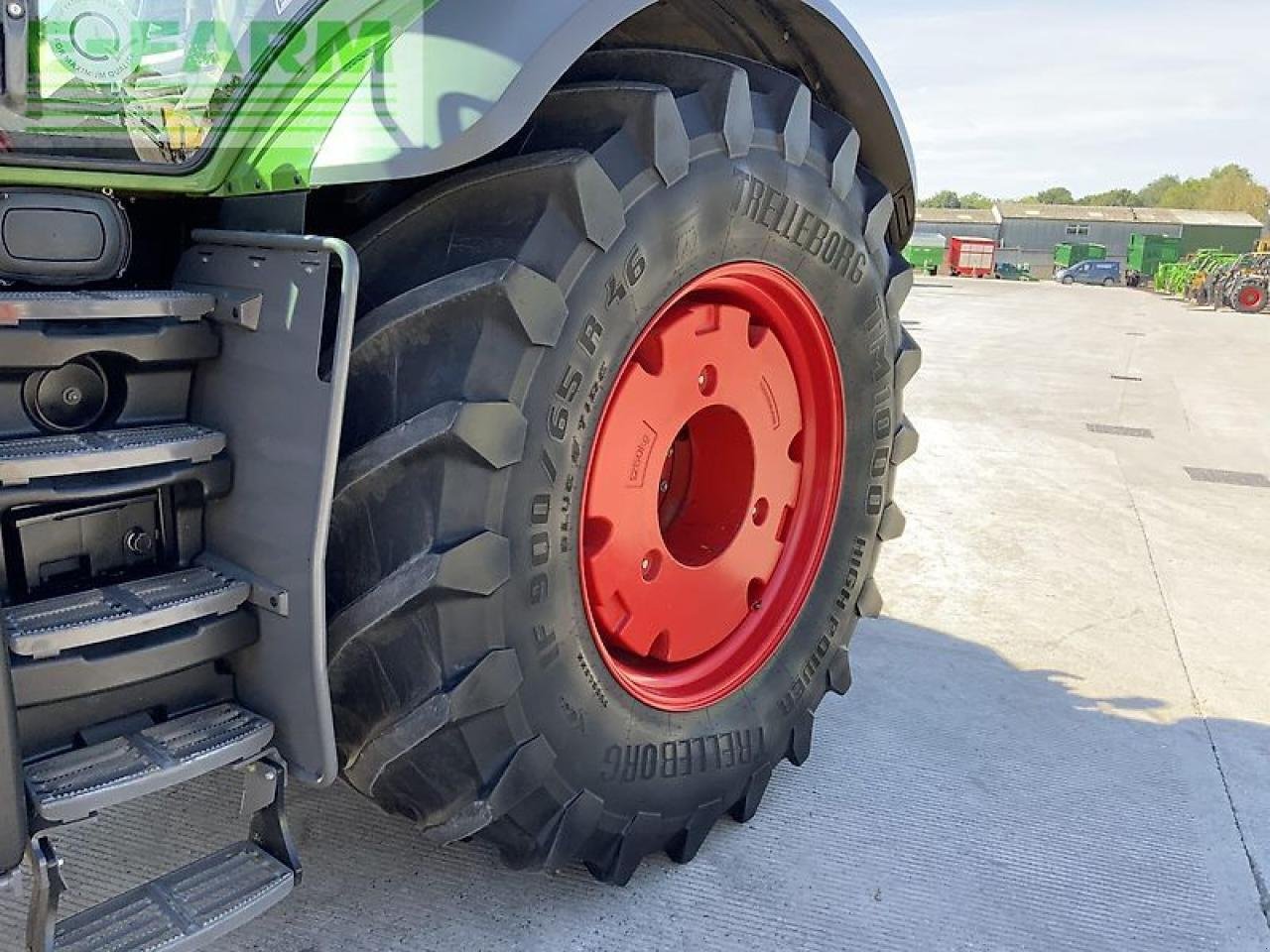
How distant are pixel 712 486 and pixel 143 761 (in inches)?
51.1

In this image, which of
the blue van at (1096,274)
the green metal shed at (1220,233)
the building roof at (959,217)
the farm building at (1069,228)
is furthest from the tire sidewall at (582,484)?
the farm building at (1069,228)

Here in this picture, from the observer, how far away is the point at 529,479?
5.24ft

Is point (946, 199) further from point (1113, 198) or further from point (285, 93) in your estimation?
point (285, 93)

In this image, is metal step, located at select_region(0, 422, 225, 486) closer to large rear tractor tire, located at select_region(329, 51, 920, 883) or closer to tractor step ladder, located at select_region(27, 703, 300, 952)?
large rear tractor tire, located at select_region(329, 51, 920, 883)

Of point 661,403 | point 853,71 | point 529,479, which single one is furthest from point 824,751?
point 853,71

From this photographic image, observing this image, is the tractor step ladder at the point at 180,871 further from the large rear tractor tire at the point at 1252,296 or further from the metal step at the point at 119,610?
the large rear tractor tire at the point at 1252,296

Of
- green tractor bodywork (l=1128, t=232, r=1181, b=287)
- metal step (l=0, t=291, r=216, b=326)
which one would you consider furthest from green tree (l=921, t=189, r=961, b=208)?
metal step (l=0, t=291, r=216, b=326)

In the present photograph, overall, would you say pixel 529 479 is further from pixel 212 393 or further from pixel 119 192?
pixel 119 192

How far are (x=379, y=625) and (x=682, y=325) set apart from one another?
83 cm

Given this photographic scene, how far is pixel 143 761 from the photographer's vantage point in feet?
4.55

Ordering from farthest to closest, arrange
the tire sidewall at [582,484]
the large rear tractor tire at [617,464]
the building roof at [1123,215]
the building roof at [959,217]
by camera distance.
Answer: the building roof at [959,217] → the building roof at [1123,215] → the tire sidewall at [582,484] → the large rear tractor tire at [617,464]

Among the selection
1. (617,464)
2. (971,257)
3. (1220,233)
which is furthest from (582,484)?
(1220,233)

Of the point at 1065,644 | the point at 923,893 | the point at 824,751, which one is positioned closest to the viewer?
the point at 923,893

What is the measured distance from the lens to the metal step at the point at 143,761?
51.4 inches
